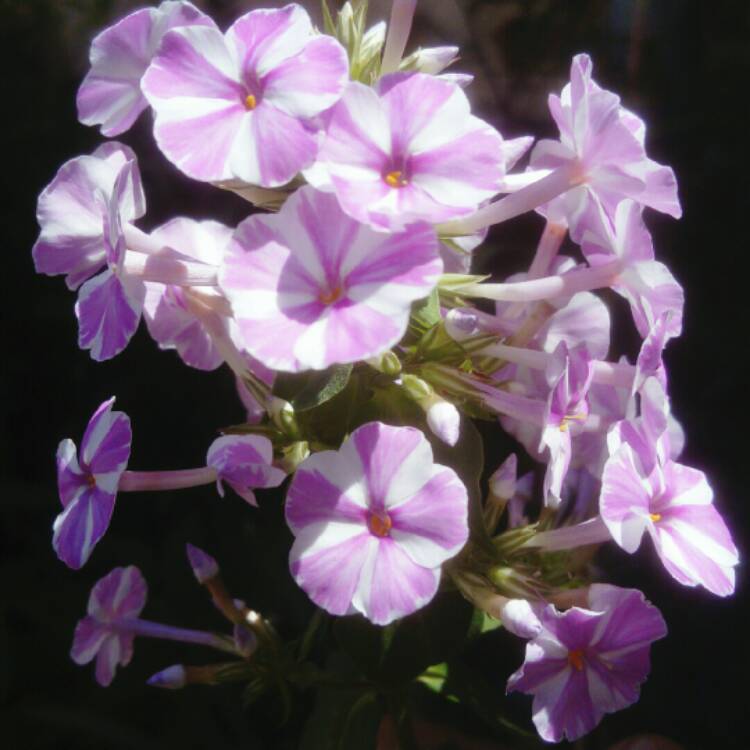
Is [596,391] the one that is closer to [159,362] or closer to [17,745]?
[159,362]

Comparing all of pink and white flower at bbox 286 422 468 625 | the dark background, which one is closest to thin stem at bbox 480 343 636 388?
pink and white flower at bbox 286 422 468 625

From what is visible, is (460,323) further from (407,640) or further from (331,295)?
(407,640)

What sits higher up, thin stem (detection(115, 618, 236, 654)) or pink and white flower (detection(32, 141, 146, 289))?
pink and white flower (detection(32, 141, 146, 289))

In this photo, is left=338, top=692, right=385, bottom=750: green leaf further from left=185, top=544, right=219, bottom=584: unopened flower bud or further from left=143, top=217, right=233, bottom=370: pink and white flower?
left=143, top=217, right=233, bottom=370: pink and white flower

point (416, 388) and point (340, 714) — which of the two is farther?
point (340, 714)

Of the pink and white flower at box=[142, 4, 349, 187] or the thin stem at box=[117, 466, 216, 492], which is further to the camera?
the thin stem at box=[117, 466, 216, 492]

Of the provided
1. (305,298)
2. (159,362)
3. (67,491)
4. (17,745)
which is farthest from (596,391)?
(17,745)

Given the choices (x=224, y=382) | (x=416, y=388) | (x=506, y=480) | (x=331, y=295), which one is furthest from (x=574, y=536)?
(x=224, y=382)

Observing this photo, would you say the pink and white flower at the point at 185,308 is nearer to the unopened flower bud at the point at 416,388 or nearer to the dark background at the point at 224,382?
the unopened flower bud at the point at 416,388
